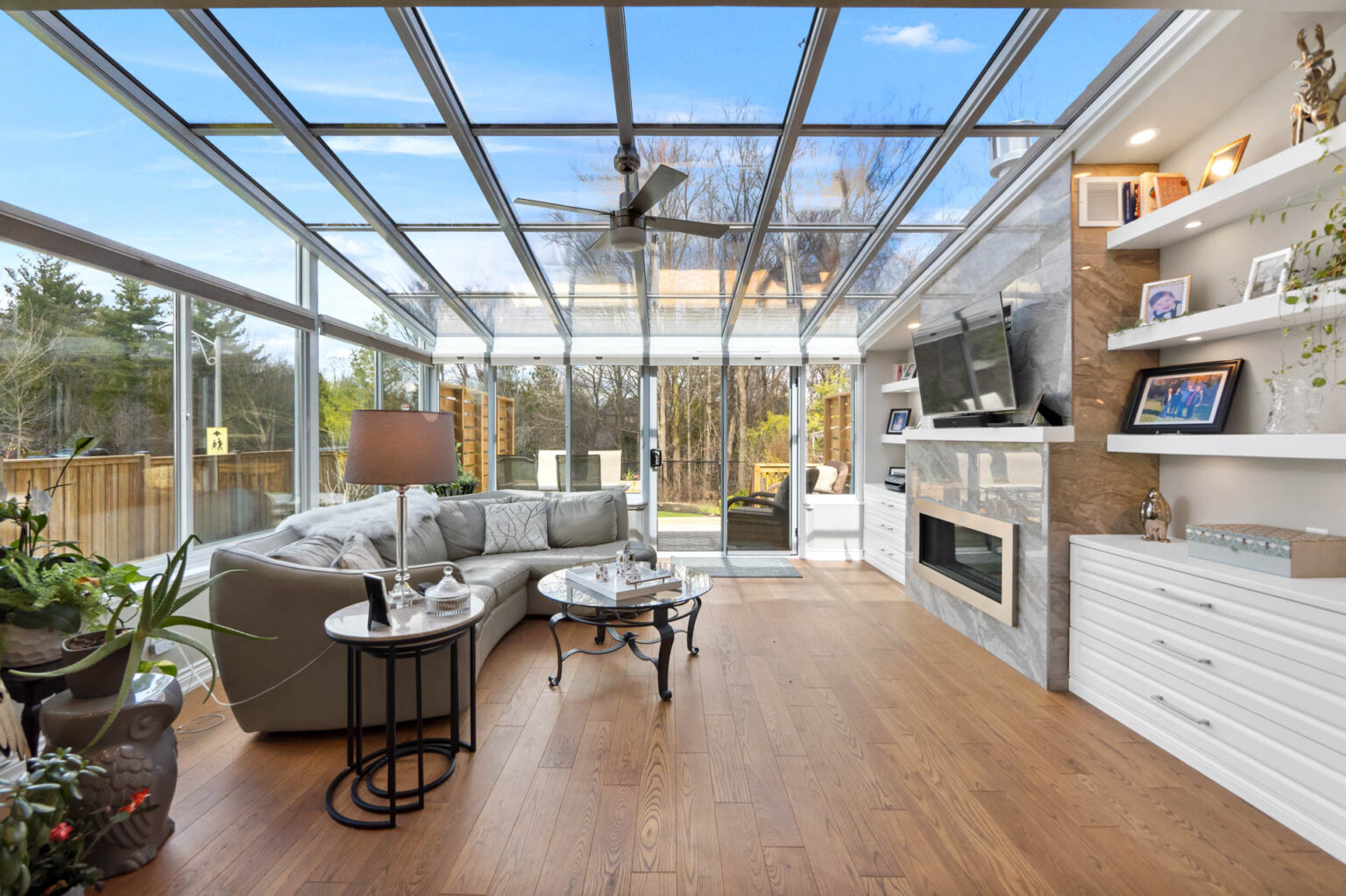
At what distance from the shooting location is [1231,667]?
91.7 inches

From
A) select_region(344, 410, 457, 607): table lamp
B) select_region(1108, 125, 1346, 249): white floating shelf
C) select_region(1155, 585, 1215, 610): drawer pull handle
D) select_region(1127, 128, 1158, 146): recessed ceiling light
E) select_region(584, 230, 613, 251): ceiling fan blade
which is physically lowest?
select_region(1155, 585, 1215, 610): drawer pull handle

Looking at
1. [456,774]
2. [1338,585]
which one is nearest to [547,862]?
[456,774]

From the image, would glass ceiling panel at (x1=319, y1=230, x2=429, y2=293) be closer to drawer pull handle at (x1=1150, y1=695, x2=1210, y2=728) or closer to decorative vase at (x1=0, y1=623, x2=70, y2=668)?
decorative vase at (x1=0, y1=623, x2=70, y2=668)

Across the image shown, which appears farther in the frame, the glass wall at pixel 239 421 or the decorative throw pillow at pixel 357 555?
the glass wall at pixel 239 421

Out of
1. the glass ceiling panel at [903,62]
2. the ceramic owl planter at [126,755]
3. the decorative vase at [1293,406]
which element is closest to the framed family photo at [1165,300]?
the decorative vase at [1293,406]

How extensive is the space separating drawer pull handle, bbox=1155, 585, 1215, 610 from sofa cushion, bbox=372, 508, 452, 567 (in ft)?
12.5

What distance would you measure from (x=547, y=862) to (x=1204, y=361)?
354cm

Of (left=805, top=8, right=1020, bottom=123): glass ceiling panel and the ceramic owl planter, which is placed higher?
(left=805, top=8, right=1020, bottom=123): glass ceiling panel

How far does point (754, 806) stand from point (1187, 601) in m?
1.97

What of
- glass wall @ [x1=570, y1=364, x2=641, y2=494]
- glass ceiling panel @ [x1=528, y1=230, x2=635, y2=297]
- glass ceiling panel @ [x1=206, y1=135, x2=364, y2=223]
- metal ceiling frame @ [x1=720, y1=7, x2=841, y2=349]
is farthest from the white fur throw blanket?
metal ceiling frame @ [x1=720, y1=7, x2=841, y2=349]

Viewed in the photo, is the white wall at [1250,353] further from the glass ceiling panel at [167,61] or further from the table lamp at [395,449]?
the glass ceiling panel at [167,61]

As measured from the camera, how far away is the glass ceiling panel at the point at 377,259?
461 cm

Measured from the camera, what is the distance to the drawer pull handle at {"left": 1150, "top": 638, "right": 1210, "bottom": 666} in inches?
96.2

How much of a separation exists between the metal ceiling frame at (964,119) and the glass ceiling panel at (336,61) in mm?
2701
